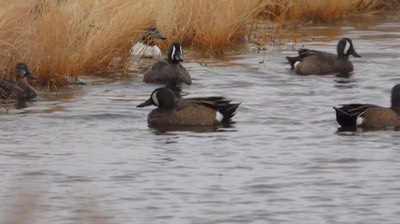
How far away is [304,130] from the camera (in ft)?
41.6

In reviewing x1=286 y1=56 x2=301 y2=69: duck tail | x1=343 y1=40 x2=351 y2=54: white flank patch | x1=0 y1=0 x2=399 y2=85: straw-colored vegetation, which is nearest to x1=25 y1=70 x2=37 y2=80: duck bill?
x1=0 y1=0 x2=399 y2=85: straw-colored vegetation

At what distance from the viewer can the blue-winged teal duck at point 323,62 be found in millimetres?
17578

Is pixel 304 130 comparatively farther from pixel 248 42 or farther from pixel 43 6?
pixel 248 42

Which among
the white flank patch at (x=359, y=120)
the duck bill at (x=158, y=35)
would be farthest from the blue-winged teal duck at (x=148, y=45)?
the white flank patch at (x=359, y=120)

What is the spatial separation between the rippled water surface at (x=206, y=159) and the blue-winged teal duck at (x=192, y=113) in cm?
22

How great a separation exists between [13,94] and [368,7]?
468 inches

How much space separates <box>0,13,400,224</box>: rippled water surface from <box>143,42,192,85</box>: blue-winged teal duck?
0.22 m

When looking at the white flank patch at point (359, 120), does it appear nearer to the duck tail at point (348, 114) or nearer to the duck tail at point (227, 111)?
the duck tail at point (348, 114)

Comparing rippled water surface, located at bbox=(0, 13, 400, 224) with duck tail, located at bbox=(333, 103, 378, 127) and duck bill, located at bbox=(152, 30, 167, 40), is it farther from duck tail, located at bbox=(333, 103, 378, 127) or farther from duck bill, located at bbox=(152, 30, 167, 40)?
duck bill, located at bbox=(152, 30, 167, 40)

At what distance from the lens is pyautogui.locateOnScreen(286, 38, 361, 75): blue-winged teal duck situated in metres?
17.6

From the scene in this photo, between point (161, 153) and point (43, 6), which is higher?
point (43, 6)

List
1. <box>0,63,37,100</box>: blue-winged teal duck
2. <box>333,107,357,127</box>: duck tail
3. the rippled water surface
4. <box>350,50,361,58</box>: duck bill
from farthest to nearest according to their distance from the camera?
<box>350,50,361,58</box>: duck bill
<box>0,63,37,100</box>: blue-winged teal duck
<box>333,107,357,127</box>: duck tail
the rippled water surface

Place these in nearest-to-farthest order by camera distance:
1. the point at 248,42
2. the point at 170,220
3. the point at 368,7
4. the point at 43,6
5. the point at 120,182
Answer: the point at 170,220 < the point at 120,182 < the point at 43,6 < the point at 248,42 < the point at 368,7

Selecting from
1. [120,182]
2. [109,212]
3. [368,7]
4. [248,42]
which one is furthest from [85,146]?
[368,7]
